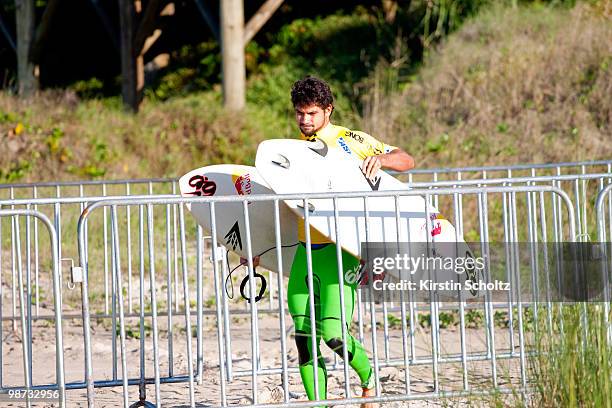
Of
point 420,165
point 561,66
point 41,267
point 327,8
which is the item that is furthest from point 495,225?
point 327,8

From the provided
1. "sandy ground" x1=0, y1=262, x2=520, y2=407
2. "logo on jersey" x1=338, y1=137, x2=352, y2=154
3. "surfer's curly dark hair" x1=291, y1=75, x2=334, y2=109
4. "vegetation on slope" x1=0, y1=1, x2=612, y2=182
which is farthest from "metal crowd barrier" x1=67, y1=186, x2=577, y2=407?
"vegetation on slope" x1=0, y1=1, x2=612, y2=182

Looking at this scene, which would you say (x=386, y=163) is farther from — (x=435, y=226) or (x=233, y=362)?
(x=233, y=362)

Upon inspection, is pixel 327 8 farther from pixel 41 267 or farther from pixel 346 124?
pixel 41 267

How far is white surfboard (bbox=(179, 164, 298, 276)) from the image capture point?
5.62m

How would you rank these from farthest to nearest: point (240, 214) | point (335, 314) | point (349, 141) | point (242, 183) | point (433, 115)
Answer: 1. point (433, 115)
2. point (242, 183)
3. point (240, 214)
4. point (349, 141)
5. point (335, 314)

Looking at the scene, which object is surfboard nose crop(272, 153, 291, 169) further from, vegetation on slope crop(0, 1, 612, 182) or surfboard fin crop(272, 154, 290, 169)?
vegetation on slope crop(0, 1, 612, 182)

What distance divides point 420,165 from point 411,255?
276 inches

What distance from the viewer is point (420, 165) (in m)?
12.2

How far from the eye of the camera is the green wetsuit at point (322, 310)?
5.09 m

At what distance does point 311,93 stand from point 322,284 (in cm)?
93

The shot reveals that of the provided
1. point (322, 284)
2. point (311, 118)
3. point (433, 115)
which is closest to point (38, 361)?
point (322, 284)

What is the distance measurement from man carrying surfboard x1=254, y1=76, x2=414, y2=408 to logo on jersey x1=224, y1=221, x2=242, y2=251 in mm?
583

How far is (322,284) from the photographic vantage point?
16.8ft

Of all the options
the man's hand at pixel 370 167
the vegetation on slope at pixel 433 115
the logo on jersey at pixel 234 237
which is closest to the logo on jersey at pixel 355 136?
the man's hand at pixel 370 167
